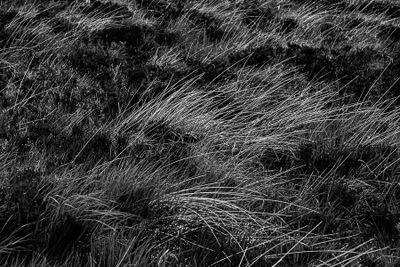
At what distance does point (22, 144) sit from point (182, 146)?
120 cm

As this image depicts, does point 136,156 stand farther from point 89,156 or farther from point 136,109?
point 136,109

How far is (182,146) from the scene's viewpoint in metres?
4.36

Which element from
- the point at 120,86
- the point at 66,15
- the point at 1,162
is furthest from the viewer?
the point at 66,15

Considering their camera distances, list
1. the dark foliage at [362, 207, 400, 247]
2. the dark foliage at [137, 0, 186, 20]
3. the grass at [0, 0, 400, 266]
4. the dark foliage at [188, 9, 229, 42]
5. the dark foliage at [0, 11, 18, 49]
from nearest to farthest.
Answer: the grass at [0, 0, 400, 266] < the dark foliage at [362, 207, 400, 247] < the dark foliage at [0, 11, 18, 49] < the dark foliage at [188, 9, 229, 42] < the dark foliage at [137, 0, 186, 20]

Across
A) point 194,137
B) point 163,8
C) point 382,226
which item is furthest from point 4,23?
point 382,226

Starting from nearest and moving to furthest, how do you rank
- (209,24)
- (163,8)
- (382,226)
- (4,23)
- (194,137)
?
(382,226) < (194,137) < (4,23) < (209,24) < (163,8)

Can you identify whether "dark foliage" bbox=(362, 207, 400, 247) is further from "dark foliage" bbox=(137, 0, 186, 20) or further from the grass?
"dark foliage" bbox=(137, 0, 186, 20)

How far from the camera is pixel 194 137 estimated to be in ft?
14.7

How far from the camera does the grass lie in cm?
327

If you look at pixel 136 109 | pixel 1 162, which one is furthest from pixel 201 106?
pixel 1 162

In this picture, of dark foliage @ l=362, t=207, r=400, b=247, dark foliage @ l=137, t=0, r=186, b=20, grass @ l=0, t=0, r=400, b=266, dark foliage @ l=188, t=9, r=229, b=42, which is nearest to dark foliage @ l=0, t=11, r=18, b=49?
grass @ l=0, t=0, r=400, b=266

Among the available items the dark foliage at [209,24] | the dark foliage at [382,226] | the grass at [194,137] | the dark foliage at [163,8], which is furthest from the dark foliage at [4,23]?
the dark foliage at [382,226]

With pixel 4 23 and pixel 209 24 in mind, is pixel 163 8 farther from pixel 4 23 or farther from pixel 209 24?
pixel 4 23

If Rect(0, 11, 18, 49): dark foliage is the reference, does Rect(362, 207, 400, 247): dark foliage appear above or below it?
above
